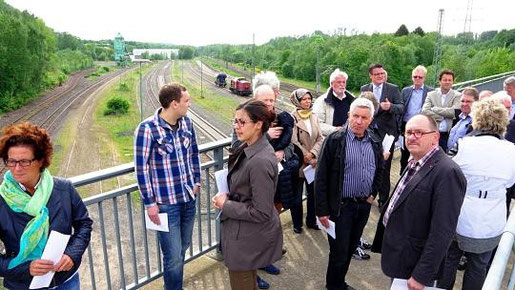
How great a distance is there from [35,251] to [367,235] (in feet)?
11.5

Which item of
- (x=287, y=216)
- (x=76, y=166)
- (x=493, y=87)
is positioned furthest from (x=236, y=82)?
(x=287, y=216)

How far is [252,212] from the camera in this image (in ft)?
7.69

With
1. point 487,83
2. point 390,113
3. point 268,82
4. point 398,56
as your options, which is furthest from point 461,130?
point 398,56

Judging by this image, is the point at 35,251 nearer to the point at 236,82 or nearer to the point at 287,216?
the point at 287,216

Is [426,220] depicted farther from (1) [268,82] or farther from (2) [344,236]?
(1) [268,82]

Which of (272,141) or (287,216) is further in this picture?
(287,216)

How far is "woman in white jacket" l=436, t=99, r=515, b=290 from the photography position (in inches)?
106

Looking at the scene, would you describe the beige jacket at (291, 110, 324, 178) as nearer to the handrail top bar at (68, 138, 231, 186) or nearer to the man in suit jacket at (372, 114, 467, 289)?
the man in suit jacket at (372, 114, 467, 289)

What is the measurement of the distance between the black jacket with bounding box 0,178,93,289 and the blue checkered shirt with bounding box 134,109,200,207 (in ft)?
1.85

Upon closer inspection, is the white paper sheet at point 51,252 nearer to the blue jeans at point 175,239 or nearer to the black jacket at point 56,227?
the black jacket at point 56,227

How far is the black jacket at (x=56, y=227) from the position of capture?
78.7 inches

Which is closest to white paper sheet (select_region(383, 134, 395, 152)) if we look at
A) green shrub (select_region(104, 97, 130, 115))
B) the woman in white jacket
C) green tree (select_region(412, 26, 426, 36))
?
the woman in white jacket

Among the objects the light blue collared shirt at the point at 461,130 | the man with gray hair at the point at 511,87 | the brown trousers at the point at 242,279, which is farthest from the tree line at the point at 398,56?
the brown trousers at the point at 242,279

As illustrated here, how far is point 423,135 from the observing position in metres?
2.39
